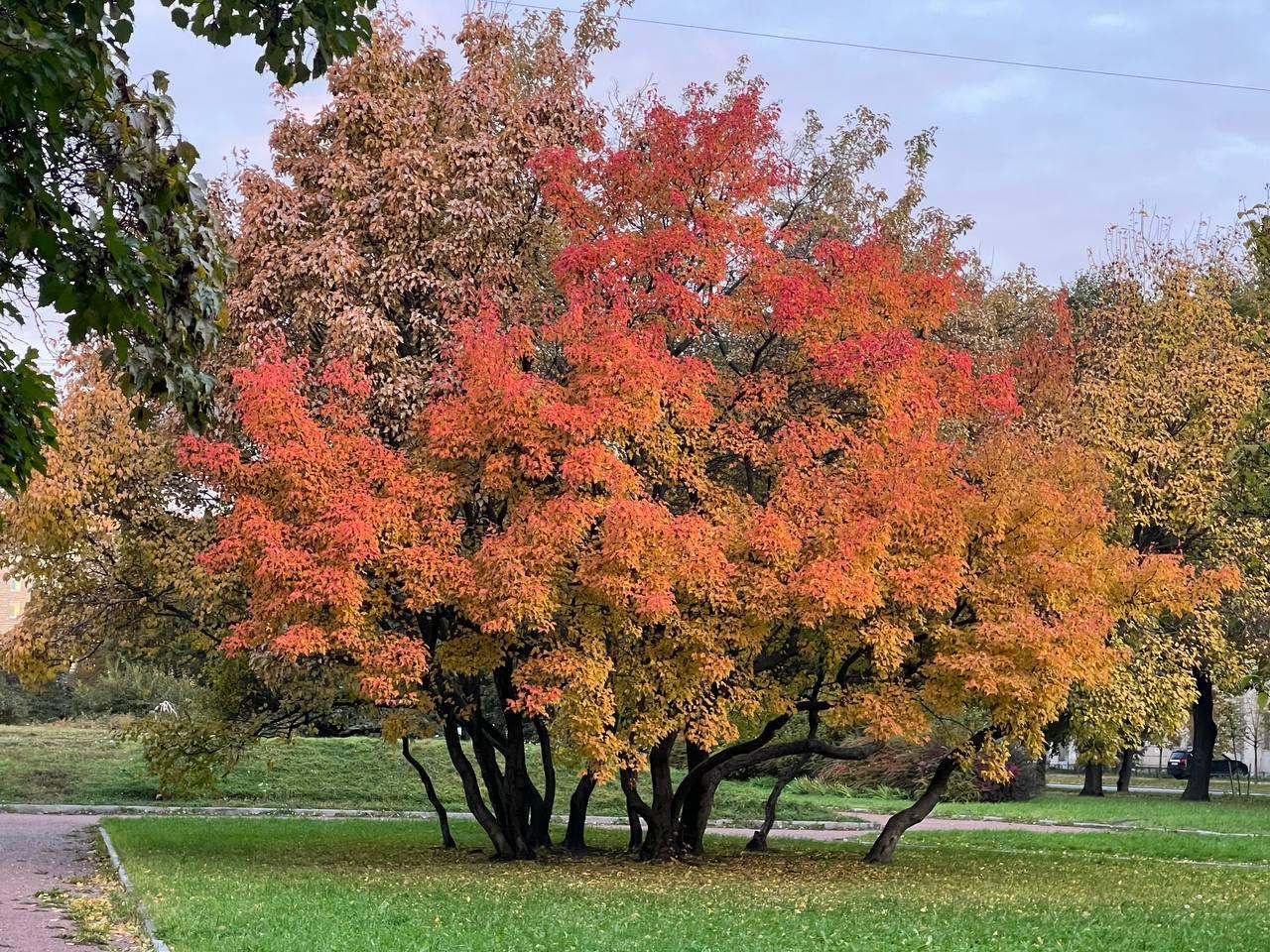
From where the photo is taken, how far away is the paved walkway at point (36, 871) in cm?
1110

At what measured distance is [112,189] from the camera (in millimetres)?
6711

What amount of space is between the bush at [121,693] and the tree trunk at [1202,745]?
31.7 metres

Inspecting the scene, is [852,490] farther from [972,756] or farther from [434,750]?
[434,750]

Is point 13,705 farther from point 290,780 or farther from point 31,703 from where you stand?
point 290,780

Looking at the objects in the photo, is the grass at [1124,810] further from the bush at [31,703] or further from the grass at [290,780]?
the bush at [31,703]

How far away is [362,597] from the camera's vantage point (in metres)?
15.4

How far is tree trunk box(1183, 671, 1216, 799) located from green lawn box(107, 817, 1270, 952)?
17.3 meters

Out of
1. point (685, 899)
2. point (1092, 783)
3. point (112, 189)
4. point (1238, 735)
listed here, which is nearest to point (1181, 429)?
point (685, 899)

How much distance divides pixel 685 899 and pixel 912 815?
19.3 ft

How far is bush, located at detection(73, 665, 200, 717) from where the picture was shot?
154ft

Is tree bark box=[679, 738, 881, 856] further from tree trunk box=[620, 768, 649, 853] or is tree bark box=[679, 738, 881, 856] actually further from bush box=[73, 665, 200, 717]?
bush box=[73, 665, 200, 717]

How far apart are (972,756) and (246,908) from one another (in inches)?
367

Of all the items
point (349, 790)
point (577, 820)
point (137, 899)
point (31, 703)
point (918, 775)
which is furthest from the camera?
point (31, 703)

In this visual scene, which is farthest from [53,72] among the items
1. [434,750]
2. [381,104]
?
[434,750]
